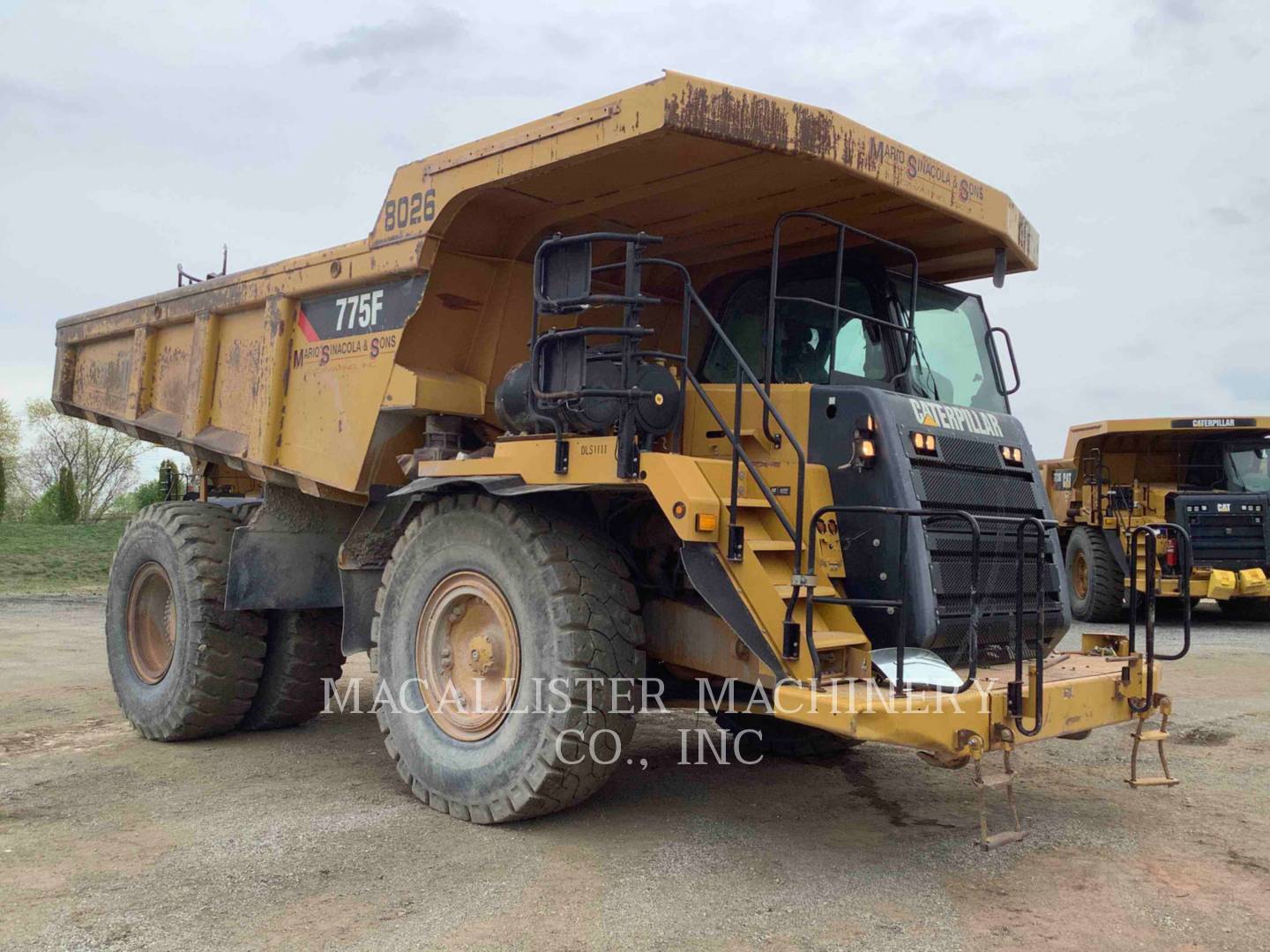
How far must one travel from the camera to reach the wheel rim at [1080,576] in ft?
52.5

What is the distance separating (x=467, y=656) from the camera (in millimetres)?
5238

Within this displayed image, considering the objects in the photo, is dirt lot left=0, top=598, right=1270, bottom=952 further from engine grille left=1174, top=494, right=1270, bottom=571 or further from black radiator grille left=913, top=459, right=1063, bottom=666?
engine grille left=1174, top=494, right=1270, bottom=571

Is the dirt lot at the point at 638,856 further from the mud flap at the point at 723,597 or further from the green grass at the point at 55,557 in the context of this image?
the green grass at the point at 55,557

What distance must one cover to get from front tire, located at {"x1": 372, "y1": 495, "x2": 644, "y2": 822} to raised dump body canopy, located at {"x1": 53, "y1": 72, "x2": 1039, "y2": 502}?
0.97 meters

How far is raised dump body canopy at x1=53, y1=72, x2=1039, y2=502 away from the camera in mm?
4738

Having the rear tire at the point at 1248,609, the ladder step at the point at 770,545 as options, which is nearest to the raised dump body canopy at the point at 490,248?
the ladder step at the point at 770,545

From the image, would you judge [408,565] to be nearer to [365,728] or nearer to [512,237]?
[512,237]

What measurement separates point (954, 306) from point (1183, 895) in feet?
10.4

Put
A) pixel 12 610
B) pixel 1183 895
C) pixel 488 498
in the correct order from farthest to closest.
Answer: pixel 12 610, pixel 488 498, pixel 1183 895

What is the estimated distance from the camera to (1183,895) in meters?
4.20

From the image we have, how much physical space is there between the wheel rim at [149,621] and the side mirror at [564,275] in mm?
3665

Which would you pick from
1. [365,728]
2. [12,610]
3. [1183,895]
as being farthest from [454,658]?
[12,610]

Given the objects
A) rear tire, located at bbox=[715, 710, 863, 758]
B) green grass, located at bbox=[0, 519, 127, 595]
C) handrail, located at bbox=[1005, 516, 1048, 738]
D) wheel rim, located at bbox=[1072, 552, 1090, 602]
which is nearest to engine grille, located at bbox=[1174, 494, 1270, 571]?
wheel rim, located at bbox=[1072, 552, 1090, 602]

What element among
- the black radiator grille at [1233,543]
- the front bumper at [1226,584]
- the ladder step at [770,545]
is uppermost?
the black radiator grille at [1233,543]
